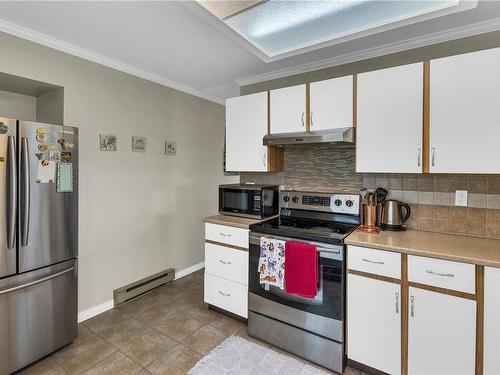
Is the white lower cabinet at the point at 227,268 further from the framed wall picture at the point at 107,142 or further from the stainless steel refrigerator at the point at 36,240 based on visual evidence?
the framed wall picture at the point at 107,142

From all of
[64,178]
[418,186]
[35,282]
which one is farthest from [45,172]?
[418,186]

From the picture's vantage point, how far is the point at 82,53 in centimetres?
246

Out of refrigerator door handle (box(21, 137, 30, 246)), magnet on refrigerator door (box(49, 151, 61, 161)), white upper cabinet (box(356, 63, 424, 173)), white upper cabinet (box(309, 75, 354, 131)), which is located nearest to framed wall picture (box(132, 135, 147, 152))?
magnet on refrigerator door (box(49, 151, 61, 161))

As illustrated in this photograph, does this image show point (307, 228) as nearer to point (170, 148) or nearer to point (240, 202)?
point (240, 202)

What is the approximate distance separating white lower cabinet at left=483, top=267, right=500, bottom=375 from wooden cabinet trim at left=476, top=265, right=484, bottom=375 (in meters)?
0.01

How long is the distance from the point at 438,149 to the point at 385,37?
3.41 ft

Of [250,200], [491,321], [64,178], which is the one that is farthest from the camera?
[250,200]

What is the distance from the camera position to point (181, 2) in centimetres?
176

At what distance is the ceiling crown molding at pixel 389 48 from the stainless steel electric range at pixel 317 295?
130cm

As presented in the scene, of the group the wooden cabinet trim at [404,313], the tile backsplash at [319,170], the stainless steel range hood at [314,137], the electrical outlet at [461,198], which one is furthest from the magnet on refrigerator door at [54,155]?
the electrical outlet at [461,198]

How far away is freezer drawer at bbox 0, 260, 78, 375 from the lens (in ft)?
5.84

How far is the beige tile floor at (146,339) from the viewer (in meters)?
1.94

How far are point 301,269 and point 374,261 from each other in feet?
1.65

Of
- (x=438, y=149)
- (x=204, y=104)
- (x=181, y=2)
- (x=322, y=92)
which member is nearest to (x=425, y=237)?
(x=438, y=149)
